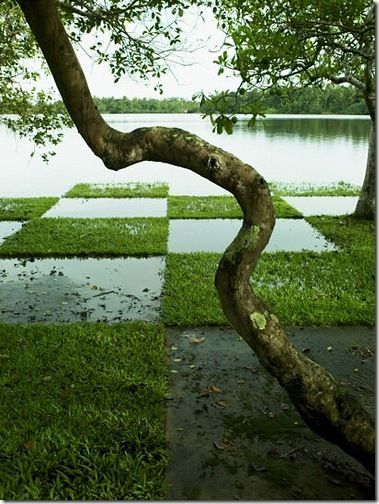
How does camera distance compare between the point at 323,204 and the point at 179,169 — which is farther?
the point at 179,169

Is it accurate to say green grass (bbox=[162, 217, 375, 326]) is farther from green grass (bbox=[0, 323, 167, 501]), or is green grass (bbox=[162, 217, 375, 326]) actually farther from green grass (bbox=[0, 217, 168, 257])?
green grass (bbox=[0, 217, 168, 257])

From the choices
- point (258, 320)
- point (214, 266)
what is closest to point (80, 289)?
point (214, 266)

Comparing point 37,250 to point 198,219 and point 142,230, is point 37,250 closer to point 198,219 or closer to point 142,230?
point 142,230

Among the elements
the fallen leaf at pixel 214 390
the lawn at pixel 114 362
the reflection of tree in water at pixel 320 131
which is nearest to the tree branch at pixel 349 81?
the lawn at pixel 114 362

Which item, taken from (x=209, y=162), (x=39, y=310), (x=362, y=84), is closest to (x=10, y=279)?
(x=39, y=310)

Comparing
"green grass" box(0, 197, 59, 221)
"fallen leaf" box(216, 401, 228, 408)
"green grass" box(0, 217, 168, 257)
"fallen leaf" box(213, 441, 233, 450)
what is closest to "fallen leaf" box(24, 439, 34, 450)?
"fallen leaf" box(213, 441, 233, 450)

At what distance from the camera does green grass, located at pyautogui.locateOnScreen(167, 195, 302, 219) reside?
41.5ft

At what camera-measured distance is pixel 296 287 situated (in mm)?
7434

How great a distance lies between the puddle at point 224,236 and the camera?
977 cm

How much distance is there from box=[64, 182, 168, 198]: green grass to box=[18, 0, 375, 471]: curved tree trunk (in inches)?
491

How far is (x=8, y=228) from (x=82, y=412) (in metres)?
8.00

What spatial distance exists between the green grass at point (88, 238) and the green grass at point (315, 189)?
616 centimetres

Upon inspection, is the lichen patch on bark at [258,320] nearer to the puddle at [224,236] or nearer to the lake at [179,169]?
the puddle at [224,236]

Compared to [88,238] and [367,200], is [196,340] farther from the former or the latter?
[367,200]
